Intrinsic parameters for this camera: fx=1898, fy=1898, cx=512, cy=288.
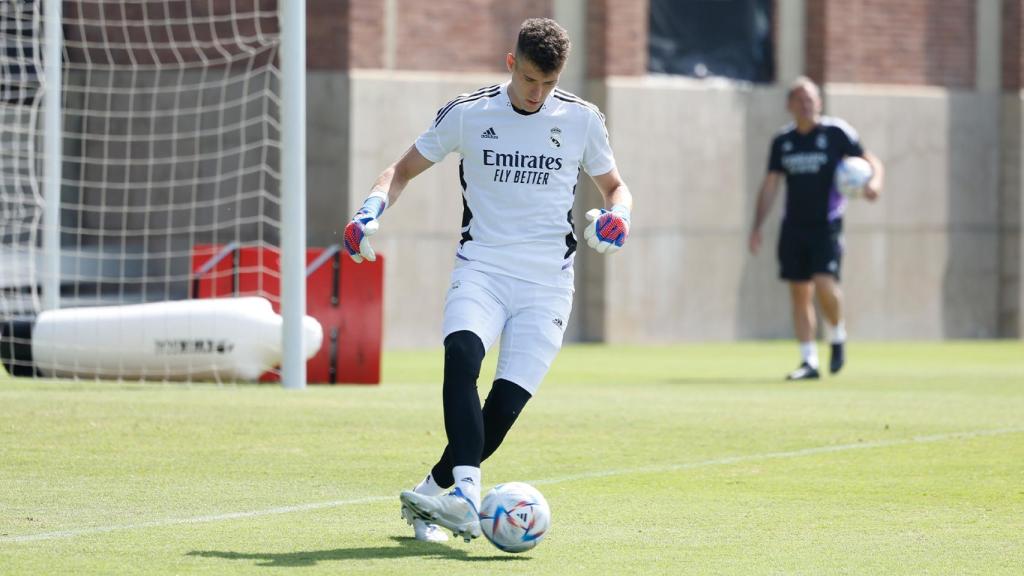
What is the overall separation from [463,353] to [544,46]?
1.16 meters

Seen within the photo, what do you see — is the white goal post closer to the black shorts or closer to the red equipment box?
the red equipment box

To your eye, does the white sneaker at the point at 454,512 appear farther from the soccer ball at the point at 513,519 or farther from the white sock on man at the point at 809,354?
the white sock on man at the point at 809,354

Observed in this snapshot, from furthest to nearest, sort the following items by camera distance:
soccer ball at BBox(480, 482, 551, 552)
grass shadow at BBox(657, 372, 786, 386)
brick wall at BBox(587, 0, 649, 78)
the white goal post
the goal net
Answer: brick wall at BBox(587, 0, 649, 78) < the goal net < the white goal post < grass shadow at BBox(657, 372, 786, 386) < soccer ball at BBox(480, 482, 551, 552)

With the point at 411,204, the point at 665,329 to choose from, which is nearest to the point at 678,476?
the point at 411,204

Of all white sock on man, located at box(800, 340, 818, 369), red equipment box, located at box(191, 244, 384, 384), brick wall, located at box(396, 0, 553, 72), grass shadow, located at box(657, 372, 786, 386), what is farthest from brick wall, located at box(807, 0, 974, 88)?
red equipment box, located at box(191, 244, 384, 384)

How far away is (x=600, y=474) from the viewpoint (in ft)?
30.0

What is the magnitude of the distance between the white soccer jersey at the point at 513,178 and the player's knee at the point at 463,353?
13.1 inches

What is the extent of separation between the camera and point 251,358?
13789 mm

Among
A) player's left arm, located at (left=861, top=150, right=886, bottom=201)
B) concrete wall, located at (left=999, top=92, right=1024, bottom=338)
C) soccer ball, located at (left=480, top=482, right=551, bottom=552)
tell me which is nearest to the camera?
soccer ball, located at (left=480, top=482, right=551, bottom=552)

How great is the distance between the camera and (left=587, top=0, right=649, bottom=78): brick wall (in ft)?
71.7

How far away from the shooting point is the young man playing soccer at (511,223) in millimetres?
7086

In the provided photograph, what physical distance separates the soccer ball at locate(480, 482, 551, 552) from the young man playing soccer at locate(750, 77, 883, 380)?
9.39m

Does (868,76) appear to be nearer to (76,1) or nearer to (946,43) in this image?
(946,43)

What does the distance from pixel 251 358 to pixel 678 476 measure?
545cm
